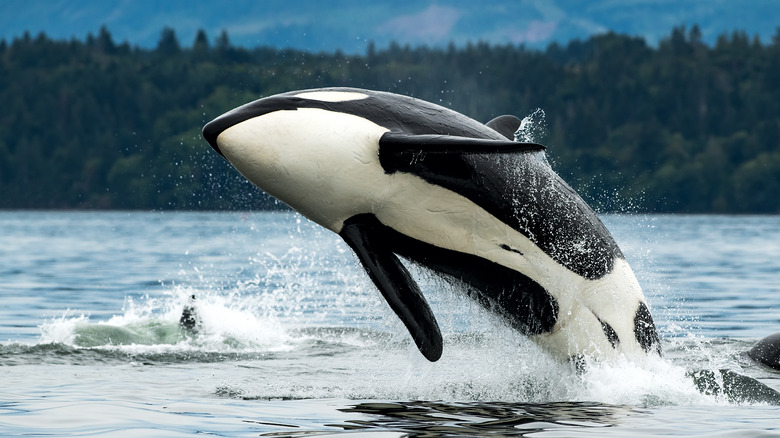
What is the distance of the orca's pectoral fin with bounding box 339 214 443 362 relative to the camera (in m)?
9.72

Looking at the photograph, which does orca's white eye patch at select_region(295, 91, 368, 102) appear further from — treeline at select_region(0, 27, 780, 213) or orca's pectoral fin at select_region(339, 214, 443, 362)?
treeline at select_region(0, 27, 780, 213)

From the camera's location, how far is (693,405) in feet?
33.0

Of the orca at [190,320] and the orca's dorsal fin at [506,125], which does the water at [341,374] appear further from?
the orca's dorsal fin at [506,125]

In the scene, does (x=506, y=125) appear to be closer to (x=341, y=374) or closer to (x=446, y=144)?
(x=446, y=144)

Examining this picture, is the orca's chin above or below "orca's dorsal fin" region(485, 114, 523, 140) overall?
below

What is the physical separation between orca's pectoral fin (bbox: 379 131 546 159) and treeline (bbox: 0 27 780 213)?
8760cm

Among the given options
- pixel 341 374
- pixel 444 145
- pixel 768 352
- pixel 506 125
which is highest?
pixel 506 125

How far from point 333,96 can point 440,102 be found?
102957 mm

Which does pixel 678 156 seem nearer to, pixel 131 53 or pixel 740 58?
pixel 740 58

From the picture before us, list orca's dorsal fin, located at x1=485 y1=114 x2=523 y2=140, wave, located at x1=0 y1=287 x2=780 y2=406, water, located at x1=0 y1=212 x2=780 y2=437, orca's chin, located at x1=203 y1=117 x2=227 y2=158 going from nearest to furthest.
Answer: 1. water, located at x1=0 y1=212 x2=780 y2=437
2. orca's chin, located at x1=203 y1=117 x2=227 y2=158
3. wave, located at x1=0 y1=287 x2=780 y2=406
4. orca's dorsal fin, located at x1=485 y1=114 x2=523 y2=140

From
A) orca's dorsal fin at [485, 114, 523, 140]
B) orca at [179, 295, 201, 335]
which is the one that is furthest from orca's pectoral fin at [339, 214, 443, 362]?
orca at [179, 295, 201, 335]

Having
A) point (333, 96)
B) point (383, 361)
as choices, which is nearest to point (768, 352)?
point (383, 361)

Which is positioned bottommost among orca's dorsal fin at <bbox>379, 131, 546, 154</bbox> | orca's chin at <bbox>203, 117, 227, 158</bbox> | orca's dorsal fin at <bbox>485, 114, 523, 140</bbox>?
orca's dorsal fin at <bbox>379, 131, 546, 154</bbox>

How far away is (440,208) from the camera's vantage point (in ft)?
32.6
